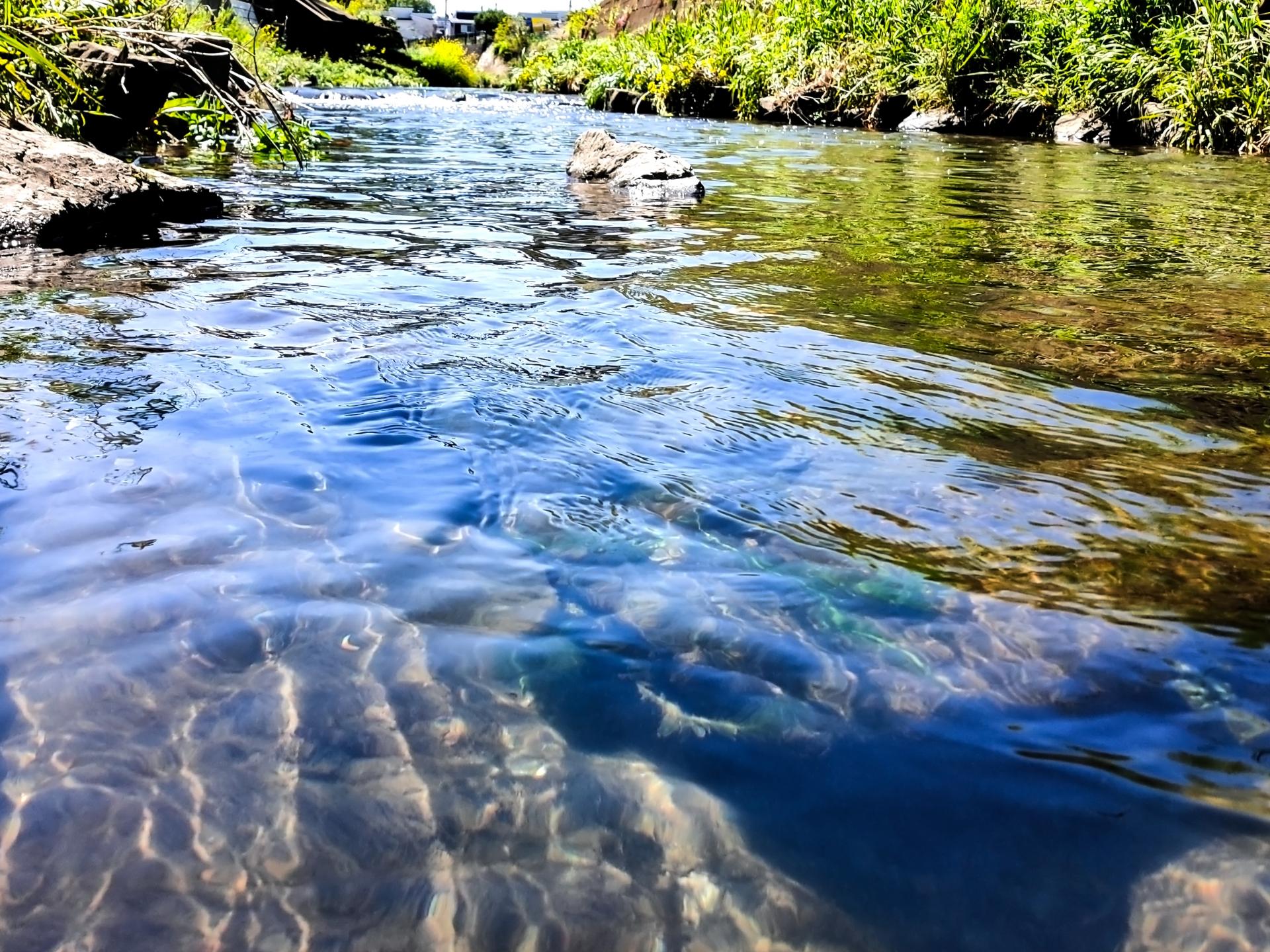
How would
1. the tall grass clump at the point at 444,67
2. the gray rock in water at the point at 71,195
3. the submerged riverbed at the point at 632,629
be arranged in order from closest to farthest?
1. the submerged riverbed at the point at 632,629
2. the gray rock in water at the point at 71,195
3. the tall grass clump at the point at 444,67

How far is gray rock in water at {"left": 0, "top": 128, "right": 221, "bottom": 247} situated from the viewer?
5.11 meters

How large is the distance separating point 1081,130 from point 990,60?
2456 mm

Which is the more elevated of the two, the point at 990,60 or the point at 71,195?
the point at 990,60

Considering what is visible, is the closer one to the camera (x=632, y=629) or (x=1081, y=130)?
(x=632, y=629)

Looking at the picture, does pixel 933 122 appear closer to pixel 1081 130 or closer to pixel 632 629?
pixel 1081 130

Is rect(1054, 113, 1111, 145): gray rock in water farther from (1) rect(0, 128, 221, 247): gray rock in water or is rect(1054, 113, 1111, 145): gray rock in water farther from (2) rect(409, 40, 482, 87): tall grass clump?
(2) rect(409, 40, 482, 87): tall grass clump

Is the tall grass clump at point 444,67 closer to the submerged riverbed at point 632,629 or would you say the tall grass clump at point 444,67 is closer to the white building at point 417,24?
the white building at point 417,24

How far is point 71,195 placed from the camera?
5262mm

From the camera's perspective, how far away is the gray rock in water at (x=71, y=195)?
5109 mm

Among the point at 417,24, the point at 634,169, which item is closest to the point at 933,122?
→ the point at 634,169

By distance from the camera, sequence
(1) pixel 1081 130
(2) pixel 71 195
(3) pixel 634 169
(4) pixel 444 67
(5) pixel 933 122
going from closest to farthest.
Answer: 1. (2) pixel 71 195
2. (3) pixel 634 169
3. (1) pixel 1081 130
4. (5) pixel 933 122
5. (4) pixel 444 67

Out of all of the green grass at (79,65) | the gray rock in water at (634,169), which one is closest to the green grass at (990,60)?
the gray rock in water at (634,169)

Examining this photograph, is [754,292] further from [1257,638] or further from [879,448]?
[1257,638]

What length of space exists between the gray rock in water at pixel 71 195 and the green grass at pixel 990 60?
11.4 meters
